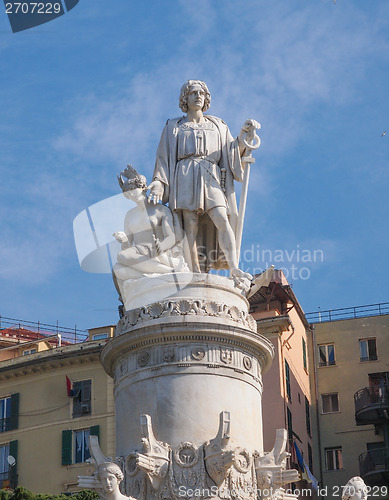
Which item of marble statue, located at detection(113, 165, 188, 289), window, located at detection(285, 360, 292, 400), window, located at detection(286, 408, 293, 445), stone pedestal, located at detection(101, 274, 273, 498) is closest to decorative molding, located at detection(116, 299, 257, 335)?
stone pedestal, located at detection(101, 274, 273, 498)

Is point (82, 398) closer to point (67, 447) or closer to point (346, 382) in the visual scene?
point (67, 447)

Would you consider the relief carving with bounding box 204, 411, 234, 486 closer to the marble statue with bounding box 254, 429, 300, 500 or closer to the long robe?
the marble statue with bounding box 254, 429, 300, 500

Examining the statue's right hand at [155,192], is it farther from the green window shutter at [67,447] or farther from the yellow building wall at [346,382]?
the yellow building wall at [346,382]

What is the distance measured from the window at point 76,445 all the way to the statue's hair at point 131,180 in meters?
29.8

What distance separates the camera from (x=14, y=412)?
171 feet

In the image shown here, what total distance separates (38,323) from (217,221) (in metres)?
43.6

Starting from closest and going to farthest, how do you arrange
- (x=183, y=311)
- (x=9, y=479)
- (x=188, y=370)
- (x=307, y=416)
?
(x=188, y=370) → (x=183, y=311) → (x=9, y=479) → (x=307, y=416)

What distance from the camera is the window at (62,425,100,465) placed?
161ft

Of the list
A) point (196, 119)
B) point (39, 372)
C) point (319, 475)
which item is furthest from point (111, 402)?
point (196, 119)

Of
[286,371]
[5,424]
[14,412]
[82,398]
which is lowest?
[5,424]

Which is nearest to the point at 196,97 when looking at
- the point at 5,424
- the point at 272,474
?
the point at 272,474

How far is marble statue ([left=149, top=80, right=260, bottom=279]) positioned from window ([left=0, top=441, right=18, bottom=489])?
3218cm

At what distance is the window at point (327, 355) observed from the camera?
55.4 metres

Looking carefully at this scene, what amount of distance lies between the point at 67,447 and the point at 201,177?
31263 millimetres
